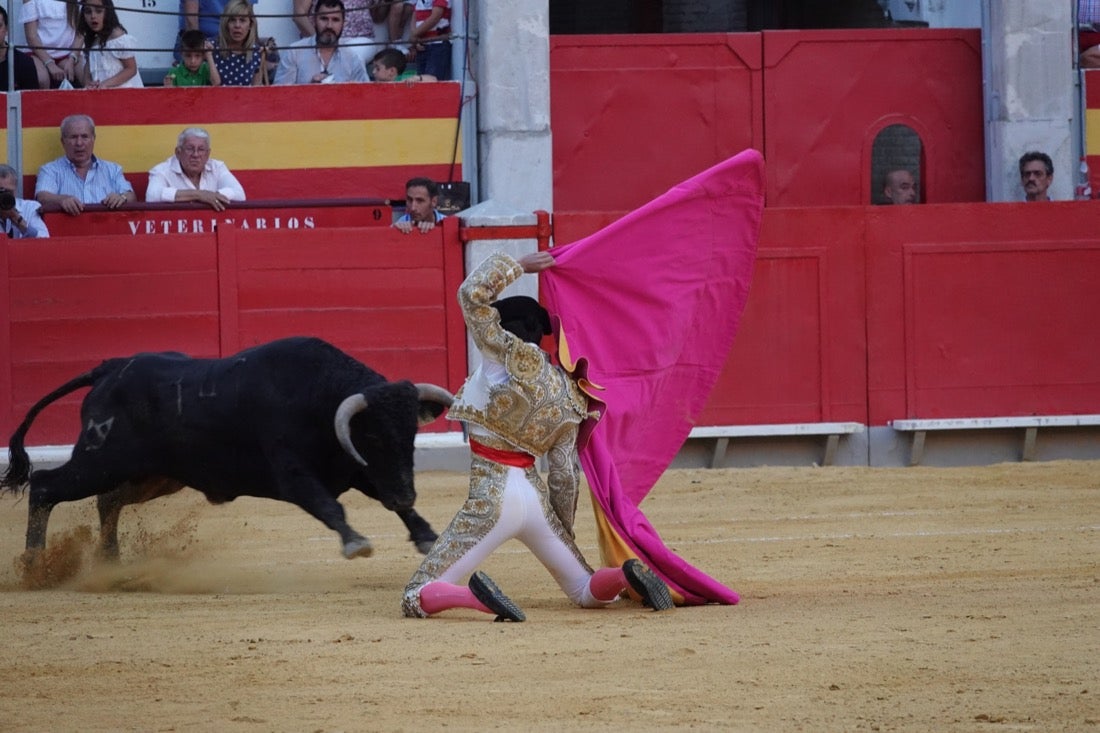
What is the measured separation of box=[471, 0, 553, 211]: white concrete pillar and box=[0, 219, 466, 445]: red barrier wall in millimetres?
947

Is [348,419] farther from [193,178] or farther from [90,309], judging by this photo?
[193,178]

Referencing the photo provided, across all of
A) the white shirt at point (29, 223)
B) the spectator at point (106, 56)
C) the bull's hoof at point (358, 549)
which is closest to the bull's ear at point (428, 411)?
the bull's hoof at point (358, 549)

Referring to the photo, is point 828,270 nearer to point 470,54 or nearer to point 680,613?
point 470,54

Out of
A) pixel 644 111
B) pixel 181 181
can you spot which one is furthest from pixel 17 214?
pixel 644 111

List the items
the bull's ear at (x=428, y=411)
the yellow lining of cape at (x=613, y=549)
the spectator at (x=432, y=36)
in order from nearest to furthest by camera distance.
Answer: the yellow lining of cape at (x=613, y=549)
the bull's ear at (x=428, y=411)
the spectator at (x=432, y=36)

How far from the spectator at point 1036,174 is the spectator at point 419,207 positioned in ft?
11.3

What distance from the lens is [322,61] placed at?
31.7 ft

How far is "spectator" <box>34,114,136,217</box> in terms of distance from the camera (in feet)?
28.8

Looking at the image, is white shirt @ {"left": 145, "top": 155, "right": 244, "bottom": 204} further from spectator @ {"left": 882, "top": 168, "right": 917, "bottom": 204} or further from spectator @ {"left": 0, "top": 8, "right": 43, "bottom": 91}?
spectator @ {"left": 882, "top": 168, "right": 917, "bottom": 204}

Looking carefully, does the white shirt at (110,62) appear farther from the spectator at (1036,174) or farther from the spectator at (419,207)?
the spectator at (1036,174)

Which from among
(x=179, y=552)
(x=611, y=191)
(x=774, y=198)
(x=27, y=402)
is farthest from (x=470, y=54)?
(x=179, y=552)

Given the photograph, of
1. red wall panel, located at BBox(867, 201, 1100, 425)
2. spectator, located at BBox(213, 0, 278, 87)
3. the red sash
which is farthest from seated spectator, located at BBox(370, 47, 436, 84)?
the red sash

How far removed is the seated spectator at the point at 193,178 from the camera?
882 cm

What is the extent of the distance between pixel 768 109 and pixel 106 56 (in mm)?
3959
